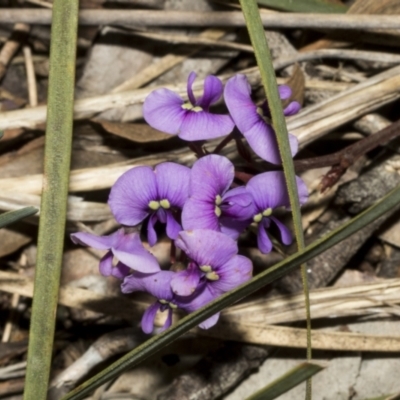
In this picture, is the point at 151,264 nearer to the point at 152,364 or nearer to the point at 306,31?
the point at 152,364

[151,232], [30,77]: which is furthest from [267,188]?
[30,77]

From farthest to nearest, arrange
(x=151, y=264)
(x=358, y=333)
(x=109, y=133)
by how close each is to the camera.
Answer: (x=109, y=133)
(x=358, y=333)
(x=151, y=264)

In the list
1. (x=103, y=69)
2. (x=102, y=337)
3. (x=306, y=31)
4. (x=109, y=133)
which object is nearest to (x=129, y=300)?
(x=102, y=337)

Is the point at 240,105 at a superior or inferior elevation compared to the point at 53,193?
superior

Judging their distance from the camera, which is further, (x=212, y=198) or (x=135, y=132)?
(x=135, y=132)

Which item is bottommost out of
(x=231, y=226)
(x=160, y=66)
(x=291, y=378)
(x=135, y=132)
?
(x=291, y=378)

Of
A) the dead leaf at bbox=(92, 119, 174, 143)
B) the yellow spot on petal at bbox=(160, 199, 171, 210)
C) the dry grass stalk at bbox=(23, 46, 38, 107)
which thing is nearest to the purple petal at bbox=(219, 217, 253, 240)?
the yellow spot on petal at bbox=(160, 199, 171, 210)

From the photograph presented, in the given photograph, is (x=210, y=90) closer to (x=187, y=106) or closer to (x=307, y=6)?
(x=187, y=106)

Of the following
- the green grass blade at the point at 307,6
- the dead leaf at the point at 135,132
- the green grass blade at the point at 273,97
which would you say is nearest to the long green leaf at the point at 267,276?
the green grass blade at the point at 273,97
